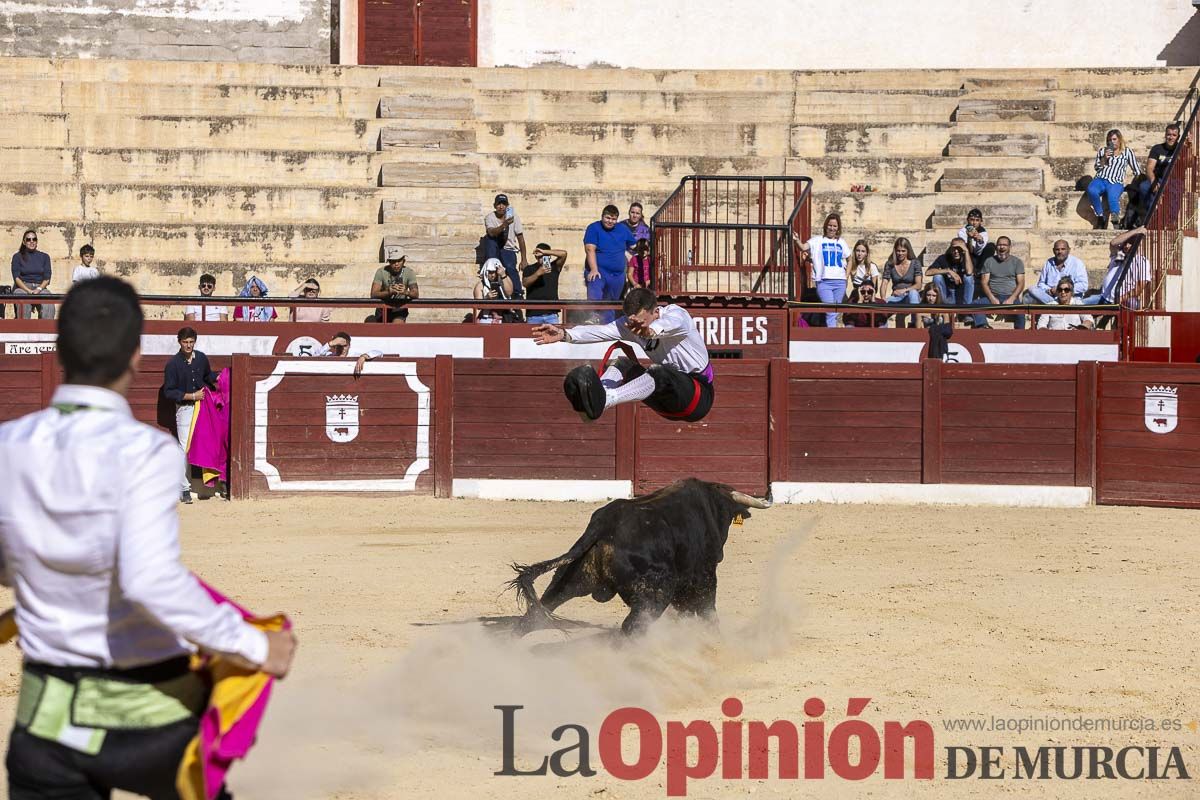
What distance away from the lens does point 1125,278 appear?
13188 millimetres

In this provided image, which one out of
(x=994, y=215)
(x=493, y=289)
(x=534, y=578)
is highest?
(x=994, y=215)

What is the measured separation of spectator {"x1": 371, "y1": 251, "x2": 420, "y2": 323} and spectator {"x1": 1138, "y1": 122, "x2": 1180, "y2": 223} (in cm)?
693

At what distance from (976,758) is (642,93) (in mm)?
13425

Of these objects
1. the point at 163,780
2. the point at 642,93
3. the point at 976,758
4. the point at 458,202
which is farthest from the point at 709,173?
the point at 163,780

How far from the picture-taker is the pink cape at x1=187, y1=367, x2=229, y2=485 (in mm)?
11492

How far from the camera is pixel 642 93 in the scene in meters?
17.3

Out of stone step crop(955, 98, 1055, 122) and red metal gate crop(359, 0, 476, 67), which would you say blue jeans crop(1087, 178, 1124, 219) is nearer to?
stone step crop(955, 98, 1055, 122)

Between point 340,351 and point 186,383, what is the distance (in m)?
1.21

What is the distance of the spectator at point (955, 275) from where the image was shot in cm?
1328

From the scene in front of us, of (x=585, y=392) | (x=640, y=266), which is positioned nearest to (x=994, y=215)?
(x=640, y=266)

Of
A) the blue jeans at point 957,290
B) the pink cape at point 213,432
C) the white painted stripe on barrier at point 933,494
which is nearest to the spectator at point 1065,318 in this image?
the blue jeans at point 957,290

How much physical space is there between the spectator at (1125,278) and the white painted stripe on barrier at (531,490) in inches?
177

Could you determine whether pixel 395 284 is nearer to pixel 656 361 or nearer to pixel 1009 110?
pixel 656 361

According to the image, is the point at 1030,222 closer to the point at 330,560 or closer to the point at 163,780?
the point at 330,560
